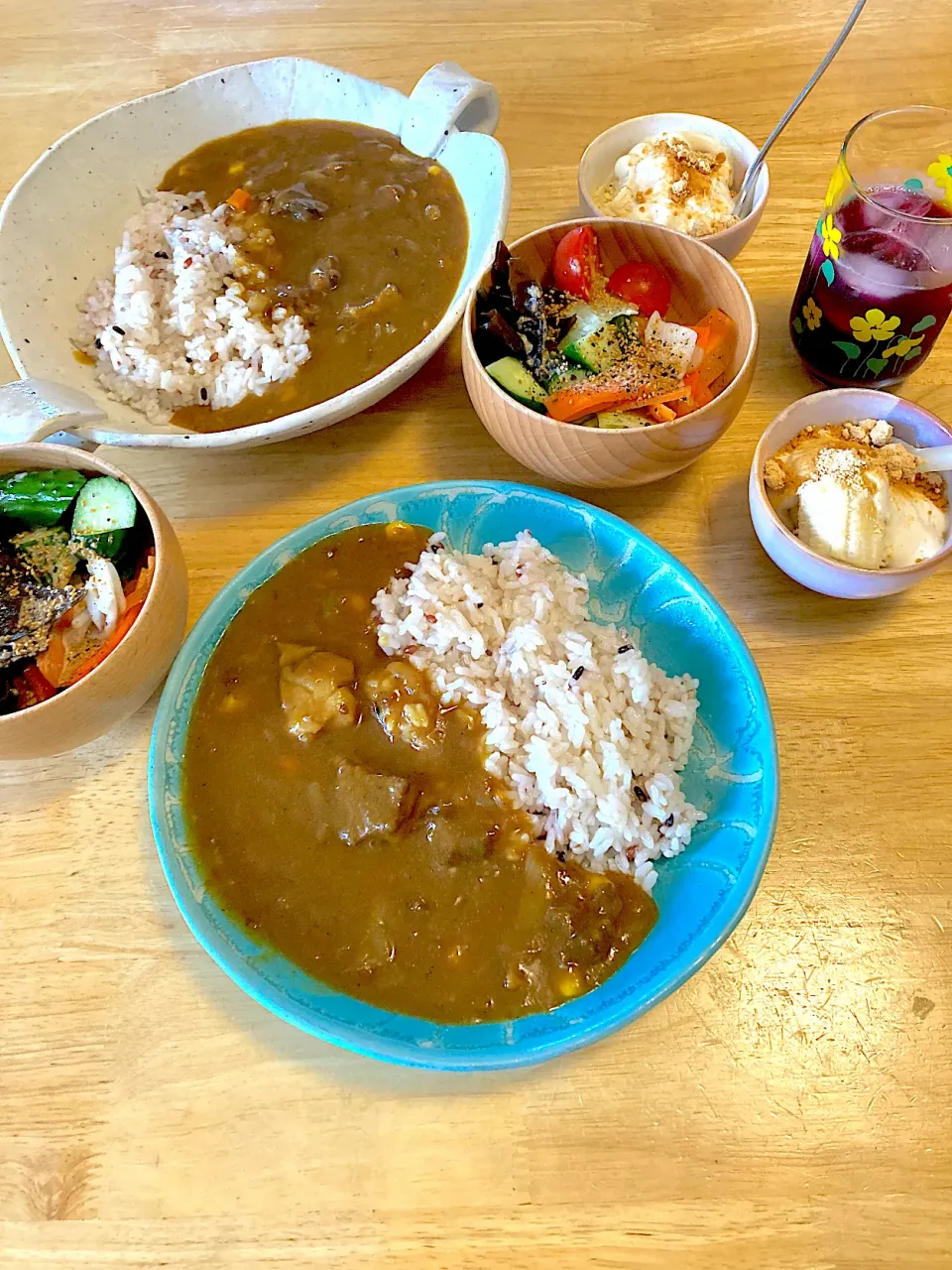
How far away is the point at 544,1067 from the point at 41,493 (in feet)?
4.45

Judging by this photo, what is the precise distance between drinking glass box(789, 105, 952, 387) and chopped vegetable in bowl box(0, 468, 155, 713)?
148cm

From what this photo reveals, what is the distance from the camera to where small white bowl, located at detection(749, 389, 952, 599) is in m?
1.64

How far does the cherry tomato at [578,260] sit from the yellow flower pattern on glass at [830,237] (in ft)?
1.53

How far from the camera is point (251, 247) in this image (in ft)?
6.98

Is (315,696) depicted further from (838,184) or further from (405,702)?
(838,184)

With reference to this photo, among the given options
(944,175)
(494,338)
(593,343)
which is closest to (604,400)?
(593,343)

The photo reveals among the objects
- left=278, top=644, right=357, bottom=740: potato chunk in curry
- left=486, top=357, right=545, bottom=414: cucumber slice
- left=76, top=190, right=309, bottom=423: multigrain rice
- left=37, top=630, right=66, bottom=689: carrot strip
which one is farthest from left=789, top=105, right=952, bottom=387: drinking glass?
left=37, top=630, right=66, bottom=689: carrot strip

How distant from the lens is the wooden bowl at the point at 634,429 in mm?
1648

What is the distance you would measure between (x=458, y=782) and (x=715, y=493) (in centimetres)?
90

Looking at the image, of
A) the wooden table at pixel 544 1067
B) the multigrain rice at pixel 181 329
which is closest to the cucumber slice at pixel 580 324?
the wooden table at pixel 544 1067

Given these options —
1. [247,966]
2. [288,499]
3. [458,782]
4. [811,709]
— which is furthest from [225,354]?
[811,709]

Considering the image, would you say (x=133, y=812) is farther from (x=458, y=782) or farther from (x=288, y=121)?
(x=288, y=121)

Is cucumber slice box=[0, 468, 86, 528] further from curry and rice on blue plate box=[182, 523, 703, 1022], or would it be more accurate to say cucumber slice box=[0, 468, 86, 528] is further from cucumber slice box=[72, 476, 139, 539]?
curry and rice on blue plate box=[182, 523, 703, 1022]

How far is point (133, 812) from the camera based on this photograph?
1681 millimetres
